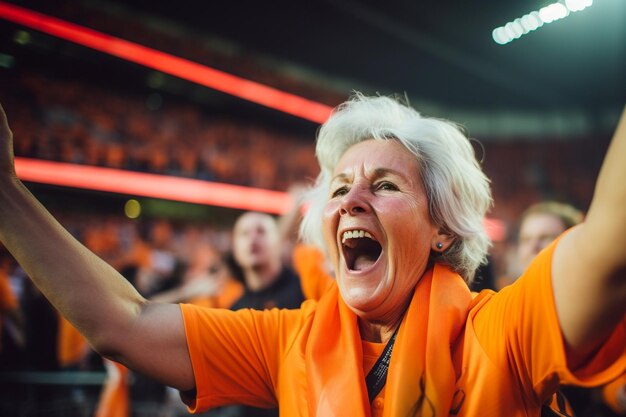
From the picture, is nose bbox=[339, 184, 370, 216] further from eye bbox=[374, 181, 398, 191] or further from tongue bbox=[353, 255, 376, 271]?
tongue bbox=[353, 255, 376, 271]

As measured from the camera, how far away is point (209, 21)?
1109 cm

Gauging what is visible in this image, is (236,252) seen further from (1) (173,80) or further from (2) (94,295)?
(1) (173,80)

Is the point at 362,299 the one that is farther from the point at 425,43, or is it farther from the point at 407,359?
the point at 425,43

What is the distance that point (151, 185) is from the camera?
9258 millimetres

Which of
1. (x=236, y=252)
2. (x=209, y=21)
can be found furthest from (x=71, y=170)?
(x=236, y=252)

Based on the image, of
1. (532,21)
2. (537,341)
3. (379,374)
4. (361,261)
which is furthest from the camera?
(532,21)

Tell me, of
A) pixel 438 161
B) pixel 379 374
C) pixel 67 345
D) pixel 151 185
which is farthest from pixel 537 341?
pixel 151 185

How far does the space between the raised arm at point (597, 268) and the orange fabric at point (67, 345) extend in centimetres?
416

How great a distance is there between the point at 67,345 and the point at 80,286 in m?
3.52

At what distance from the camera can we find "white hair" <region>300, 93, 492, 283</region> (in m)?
1.46

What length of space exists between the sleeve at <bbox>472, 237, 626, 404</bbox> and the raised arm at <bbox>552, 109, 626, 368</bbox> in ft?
0.06

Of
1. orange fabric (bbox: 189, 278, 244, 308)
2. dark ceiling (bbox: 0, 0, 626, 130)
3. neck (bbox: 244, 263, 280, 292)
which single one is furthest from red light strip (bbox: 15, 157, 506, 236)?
neck (bbox: 244, 263, 280, 292)

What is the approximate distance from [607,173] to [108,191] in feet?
28.9

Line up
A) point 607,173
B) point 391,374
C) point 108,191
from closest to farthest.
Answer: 1. point 607,173
2. point 391,374
3. point 108,191
